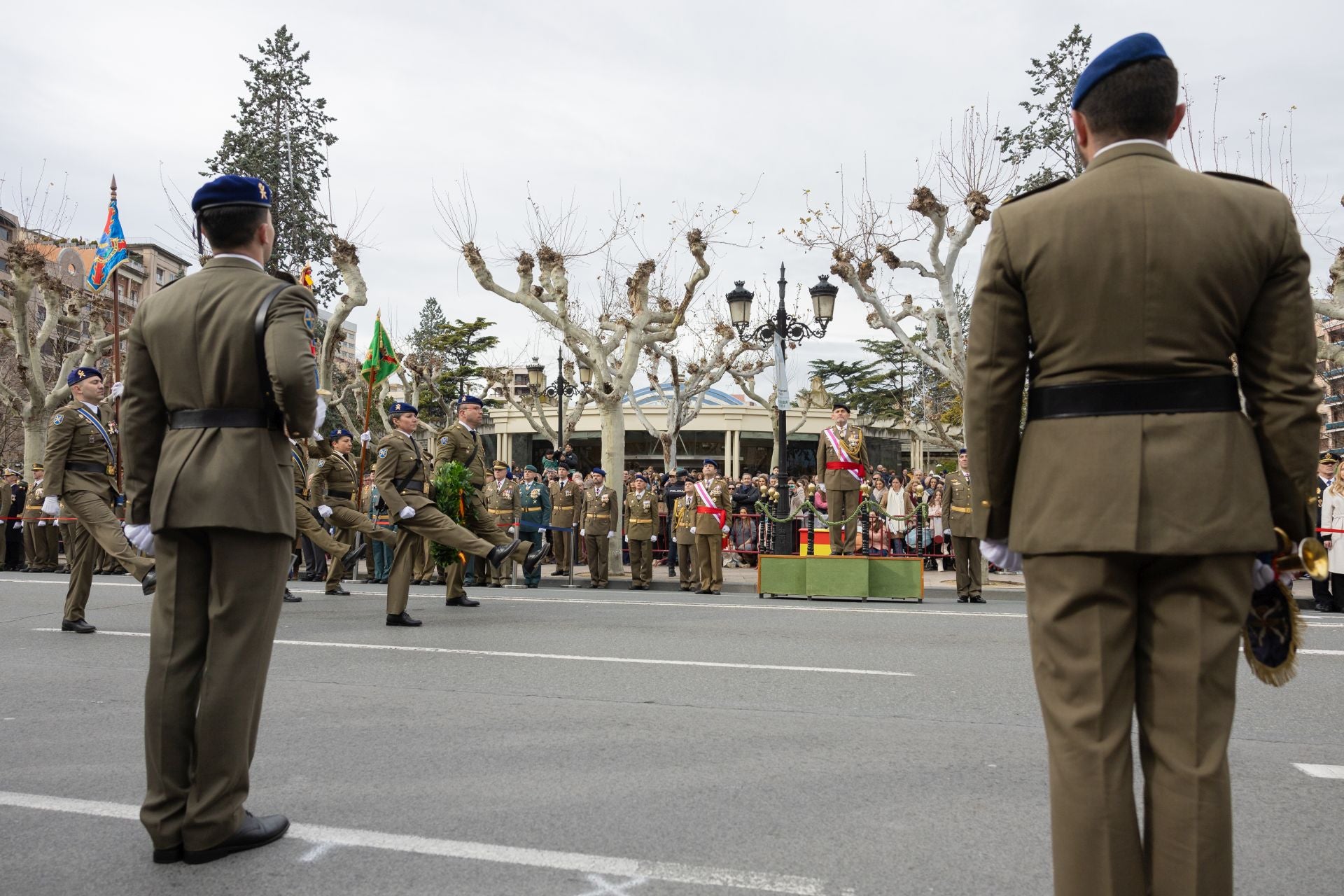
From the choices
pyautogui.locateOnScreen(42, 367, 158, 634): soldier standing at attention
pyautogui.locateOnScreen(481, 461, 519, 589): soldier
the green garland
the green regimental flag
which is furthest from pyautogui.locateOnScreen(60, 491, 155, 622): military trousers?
pyautogui.locateOnScreen(481, 461, 519, 589): soldier

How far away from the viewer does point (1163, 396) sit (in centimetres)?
245

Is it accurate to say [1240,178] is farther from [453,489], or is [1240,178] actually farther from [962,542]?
[962,542]

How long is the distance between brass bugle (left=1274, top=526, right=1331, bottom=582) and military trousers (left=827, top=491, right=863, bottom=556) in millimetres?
12643

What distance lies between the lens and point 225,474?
3.62m

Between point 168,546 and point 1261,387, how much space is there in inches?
136

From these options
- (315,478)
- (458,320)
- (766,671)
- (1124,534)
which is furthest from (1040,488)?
(458,320)

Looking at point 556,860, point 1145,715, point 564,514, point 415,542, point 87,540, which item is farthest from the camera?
point 564,514

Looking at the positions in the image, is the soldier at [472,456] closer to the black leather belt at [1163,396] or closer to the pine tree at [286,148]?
the black leather belt at [1163,396]

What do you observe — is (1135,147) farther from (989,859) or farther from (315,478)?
(315,478)

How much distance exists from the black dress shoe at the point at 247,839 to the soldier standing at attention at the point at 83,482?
19.0ft

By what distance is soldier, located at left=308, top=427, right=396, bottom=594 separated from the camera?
13.7 meters

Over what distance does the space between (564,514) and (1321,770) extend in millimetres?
14905

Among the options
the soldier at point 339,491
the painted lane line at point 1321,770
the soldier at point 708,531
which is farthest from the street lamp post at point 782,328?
the painted lane line at point 1321,770

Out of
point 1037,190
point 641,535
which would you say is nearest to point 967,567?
point 641,535
